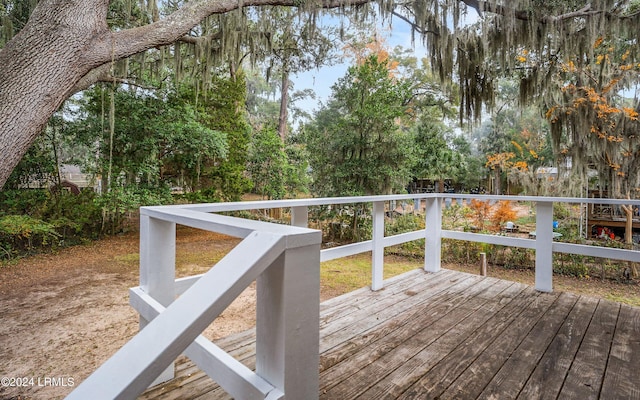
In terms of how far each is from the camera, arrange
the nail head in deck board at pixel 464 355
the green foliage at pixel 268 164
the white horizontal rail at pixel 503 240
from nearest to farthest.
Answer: the nail head in deck board at pixel 464 355 < the white horizontal rail at pixel 503 240 < the green foliage at pixel 268 164

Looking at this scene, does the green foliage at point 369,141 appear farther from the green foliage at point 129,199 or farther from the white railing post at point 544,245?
the white railing post at point 544,245

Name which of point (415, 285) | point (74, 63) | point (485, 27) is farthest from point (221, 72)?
point (415, 285)

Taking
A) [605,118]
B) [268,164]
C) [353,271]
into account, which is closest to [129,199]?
[268,164]

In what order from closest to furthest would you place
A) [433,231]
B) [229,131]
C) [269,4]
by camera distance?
[433,231] → [269,4] → [229,131]

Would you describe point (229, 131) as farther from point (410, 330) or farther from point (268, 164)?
point (410, 330)

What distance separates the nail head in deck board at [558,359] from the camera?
1.62m

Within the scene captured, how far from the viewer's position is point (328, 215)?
8.25 metres

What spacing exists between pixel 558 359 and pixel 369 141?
6.49 m

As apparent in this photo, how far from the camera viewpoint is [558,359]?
1.90 meters

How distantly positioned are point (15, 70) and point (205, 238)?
587 cm

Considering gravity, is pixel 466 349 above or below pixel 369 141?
below

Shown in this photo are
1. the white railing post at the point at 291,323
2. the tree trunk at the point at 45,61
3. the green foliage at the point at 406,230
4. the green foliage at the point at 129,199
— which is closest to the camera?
the white railing post at the point at 291,323

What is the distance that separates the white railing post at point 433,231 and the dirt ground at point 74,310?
2.07 metres

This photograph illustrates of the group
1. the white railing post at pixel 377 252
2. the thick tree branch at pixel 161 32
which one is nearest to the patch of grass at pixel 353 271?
the white railing post at pixel 377 252
